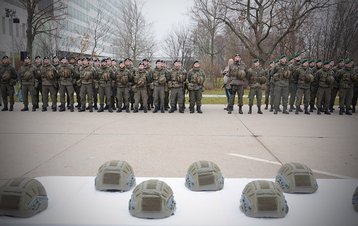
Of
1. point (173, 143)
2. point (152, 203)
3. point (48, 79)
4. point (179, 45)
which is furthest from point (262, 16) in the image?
point (152, 203)

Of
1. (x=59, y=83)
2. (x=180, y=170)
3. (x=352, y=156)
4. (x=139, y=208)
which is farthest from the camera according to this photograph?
(x=59, y=83)

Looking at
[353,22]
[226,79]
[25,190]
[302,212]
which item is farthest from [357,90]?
[25,190]

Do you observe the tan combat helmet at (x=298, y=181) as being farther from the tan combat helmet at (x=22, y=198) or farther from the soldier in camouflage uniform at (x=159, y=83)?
the soldier in camouflage uniform at (x=159, y=83)

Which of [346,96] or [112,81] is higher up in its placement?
[112,81]

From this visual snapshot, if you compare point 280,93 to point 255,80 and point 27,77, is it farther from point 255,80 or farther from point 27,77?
point 27,77

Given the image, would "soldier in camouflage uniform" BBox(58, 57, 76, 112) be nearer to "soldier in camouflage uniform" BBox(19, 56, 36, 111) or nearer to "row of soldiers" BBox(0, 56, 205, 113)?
"row of soldiers" BBox(0, 56, 205, 113)

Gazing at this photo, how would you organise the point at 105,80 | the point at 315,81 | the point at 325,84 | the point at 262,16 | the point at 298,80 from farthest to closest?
the point at 262,16, the point at 315,81, the point at 105,80, the point at 298,80, the point at 325,84

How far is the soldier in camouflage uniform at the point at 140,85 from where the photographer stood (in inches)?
498

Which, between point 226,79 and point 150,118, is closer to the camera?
point 150,118

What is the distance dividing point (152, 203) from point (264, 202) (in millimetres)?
832

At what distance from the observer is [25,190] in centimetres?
262

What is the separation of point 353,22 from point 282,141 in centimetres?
969

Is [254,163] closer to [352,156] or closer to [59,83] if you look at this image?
[352,156]

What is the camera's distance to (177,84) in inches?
500
